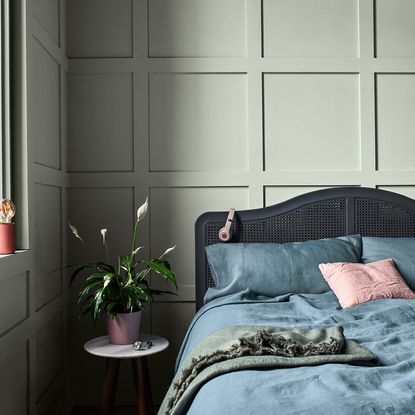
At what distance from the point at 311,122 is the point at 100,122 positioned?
1.16 metres

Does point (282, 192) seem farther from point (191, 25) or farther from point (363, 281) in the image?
point (191, 25)

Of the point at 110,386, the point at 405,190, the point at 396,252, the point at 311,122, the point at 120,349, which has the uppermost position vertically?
the point at 311,122

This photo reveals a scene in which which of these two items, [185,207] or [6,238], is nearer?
[6,238]

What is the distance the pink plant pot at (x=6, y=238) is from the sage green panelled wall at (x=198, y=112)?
86 centimetres

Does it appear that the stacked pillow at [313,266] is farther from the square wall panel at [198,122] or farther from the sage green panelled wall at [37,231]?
the sage green panelled wall at [37,231]

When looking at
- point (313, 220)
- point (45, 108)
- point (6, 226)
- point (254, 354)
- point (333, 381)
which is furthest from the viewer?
point (313, 220)

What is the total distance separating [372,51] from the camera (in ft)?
10.1

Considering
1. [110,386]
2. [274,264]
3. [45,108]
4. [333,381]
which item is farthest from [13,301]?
[333,381]

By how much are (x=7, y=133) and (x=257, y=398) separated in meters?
1.56

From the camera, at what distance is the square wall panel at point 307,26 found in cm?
307

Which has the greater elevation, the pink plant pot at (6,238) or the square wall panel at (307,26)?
the square wall panel at (307,26)

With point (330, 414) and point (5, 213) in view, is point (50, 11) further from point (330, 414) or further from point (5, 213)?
point (330, 414)

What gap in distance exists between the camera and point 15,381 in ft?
7.29

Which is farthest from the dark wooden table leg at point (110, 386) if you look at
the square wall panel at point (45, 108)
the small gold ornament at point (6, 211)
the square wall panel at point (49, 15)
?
the square wall panel at point (49, 15)
